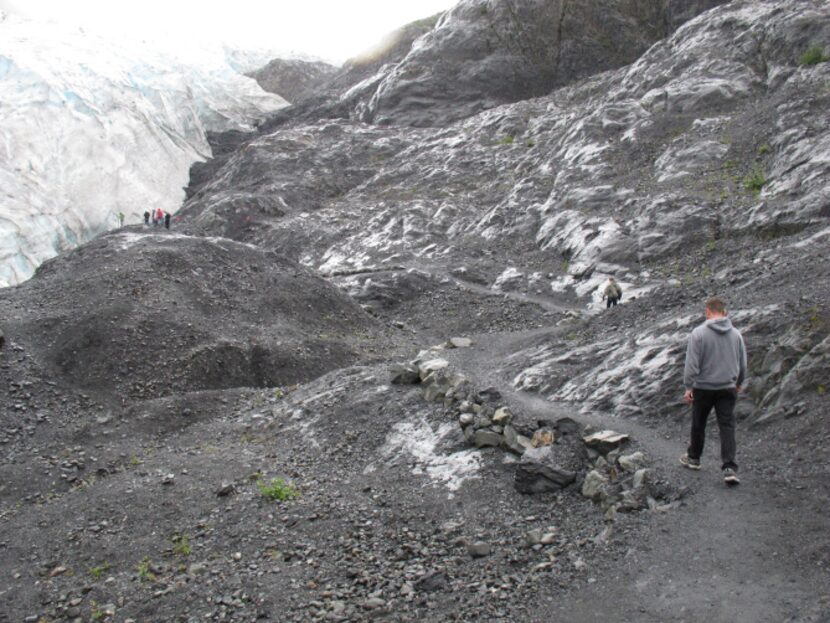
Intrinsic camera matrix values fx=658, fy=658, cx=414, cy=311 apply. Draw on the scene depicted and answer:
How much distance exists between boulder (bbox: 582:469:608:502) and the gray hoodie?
1737mm

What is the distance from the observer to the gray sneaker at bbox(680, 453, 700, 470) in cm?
851

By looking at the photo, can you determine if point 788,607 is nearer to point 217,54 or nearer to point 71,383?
point 71,383

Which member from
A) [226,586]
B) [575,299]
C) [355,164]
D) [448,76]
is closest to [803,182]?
[575,299]

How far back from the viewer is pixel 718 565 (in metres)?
6.71

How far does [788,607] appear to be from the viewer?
5879mm

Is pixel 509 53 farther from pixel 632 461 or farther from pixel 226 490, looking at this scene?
pixel 632 461

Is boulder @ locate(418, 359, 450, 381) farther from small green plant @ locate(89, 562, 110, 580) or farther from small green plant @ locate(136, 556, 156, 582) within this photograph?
small green plant @ locate(89, 562, 110, 580)

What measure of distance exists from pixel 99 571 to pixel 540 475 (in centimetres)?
710

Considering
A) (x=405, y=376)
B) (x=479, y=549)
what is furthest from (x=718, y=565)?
(x=405, y=376)

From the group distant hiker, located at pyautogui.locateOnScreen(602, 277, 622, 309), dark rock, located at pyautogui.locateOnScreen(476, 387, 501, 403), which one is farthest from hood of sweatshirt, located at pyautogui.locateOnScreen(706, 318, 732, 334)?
distant hiker, located at pyautogui.locateOnScreen(602, 277, 622, 309)

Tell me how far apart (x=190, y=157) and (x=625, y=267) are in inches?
2034

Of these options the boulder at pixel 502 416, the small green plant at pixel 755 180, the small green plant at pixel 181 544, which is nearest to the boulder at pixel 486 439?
the boulder at pixel 502 416

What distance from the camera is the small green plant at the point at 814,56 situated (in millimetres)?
31069

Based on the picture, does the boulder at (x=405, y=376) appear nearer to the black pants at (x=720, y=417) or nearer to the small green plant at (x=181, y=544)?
the small green plant at (x=181, y=544)
